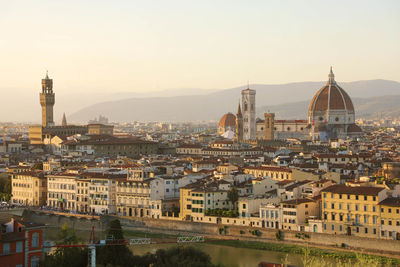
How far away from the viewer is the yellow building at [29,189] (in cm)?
5158

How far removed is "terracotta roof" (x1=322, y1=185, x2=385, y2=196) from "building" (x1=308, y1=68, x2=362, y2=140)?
269 feet

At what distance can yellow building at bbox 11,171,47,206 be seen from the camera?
51578 millimetres

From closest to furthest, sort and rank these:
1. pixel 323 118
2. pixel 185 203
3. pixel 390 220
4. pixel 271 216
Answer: pixel 390 220 → pixel 271 216 → pixel 185 203 → pixel 323 118

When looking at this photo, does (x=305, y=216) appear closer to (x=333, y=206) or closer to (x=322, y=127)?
(x=333, y=206)

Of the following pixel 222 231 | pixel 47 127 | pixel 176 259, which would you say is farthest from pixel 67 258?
pixel 47 127

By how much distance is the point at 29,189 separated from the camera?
171ft

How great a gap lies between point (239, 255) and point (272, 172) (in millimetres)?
15140

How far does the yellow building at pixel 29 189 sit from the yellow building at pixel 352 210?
23.1 m

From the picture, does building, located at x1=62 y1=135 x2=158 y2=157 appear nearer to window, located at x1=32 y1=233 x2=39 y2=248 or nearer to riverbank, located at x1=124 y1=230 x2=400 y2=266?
riverbank, located at x1=124 y1=230 x2=400 y2=266

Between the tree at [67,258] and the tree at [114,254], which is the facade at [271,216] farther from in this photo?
the tree at [67,258]

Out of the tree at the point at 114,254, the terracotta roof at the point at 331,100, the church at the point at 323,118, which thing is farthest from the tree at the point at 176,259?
the terracotta roof at the point at 331,100

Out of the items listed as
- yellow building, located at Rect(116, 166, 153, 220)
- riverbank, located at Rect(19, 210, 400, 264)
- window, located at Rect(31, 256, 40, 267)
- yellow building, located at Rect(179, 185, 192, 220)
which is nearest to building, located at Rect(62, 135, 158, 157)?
yellow building, located at Rect(116, 166, 153, 220)

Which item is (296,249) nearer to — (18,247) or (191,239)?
(191,239)

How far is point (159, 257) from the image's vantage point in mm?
26469
